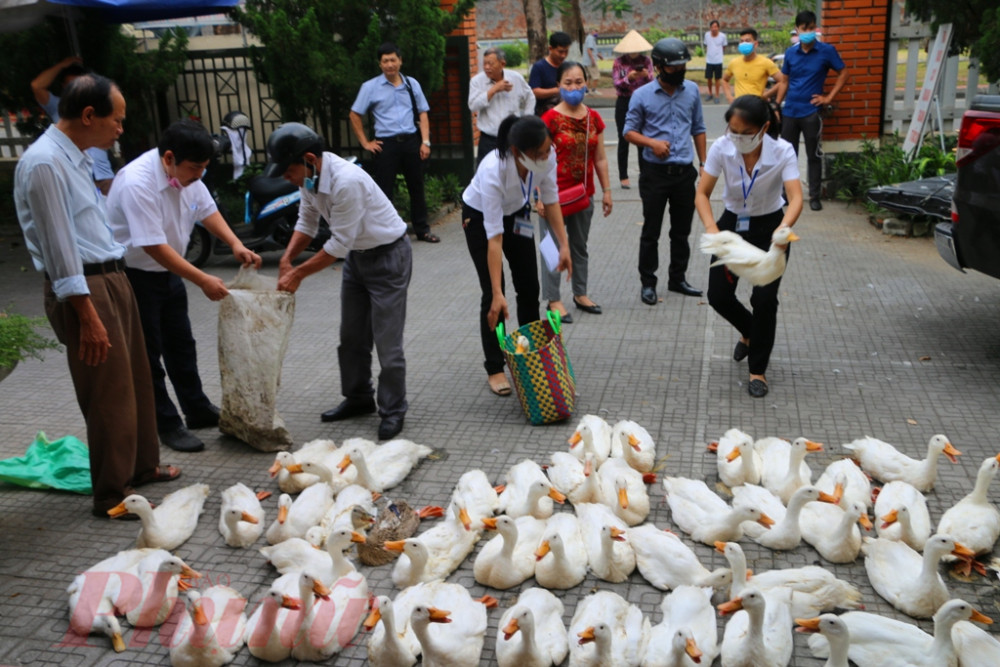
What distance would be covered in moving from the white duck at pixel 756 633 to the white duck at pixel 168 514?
98.6 inches

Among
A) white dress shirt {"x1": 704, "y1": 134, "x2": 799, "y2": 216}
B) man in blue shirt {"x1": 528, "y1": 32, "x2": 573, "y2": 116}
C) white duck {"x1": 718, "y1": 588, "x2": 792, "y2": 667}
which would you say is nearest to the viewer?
white duck {"x1": 718, "y1": 588, "x2": 792, "y2": 667}

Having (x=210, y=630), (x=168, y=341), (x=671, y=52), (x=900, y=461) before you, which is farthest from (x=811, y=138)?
(x=210, y=630)

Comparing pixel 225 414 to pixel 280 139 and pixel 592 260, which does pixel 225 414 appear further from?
pixel 592 260

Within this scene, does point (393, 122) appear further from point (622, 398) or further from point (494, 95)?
point (622, 398)

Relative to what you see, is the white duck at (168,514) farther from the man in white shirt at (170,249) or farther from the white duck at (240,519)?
the man in white shirt at (170,249)

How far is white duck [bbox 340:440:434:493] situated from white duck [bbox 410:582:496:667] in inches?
43.1

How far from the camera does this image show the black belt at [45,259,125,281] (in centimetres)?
421

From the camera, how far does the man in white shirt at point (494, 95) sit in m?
9.41

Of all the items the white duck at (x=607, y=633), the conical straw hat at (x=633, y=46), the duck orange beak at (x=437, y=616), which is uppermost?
the conical straw hat at (x=633, y=46)

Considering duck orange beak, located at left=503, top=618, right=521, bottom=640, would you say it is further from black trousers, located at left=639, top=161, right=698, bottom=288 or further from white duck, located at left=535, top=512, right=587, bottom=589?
black trousers, located at left=639, top=161, right=698, bottom=288

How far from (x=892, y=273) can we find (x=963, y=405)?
119 inches

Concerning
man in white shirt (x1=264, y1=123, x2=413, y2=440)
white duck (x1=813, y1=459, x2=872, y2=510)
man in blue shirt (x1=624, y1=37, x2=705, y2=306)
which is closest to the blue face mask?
man in blue shirt (x1=624, y1=37, x2=705, y2=306)

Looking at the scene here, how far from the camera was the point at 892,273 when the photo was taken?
8.16m

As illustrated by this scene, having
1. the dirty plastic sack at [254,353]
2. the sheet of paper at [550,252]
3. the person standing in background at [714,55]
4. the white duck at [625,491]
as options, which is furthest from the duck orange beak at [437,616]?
the person standing in background at [714,55]
